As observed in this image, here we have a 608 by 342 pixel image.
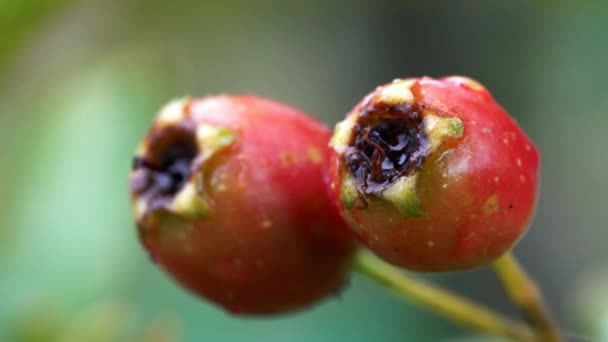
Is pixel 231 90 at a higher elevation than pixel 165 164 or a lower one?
higher

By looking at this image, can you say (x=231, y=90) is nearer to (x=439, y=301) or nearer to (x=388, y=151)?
(x=439, y=301)

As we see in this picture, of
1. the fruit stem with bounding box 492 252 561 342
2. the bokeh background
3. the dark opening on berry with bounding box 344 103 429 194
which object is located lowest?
the fruit stem with bounding box 492 252 561 342

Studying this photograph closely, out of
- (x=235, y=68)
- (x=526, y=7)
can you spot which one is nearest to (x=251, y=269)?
(x=526, y=7)

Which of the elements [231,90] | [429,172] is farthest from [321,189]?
[231,90]

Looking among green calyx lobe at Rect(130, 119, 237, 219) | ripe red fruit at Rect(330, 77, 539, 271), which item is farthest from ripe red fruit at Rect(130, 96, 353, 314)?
ripe red fruit at Rect(330, 77, 539, 271)

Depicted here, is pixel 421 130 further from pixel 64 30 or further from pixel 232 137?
pixel 64 30

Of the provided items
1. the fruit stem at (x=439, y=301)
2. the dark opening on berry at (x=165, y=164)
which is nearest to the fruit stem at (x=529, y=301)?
the fruit stem at (x=439, y=301)

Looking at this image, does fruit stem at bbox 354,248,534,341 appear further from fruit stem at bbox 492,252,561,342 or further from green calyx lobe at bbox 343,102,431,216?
green calyx lobe at bbox 343,102,431,216
